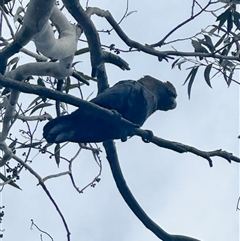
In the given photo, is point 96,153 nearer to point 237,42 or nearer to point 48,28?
point 237,42

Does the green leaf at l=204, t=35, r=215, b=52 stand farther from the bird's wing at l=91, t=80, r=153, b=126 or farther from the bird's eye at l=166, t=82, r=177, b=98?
the bird's wing at l=91, t=80, r=153, b=126

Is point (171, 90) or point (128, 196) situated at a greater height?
point (171, 90)

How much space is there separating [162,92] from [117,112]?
784 millimetres

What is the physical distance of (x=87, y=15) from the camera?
10.4 ft

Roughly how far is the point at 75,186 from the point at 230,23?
140cm

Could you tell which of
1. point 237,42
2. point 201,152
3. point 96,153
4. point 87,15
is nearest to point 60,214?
point 96,153

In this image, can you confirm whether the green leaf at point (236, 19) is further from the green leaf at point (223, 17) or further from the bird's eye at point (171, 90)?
the bird's eye at point (171, 90)

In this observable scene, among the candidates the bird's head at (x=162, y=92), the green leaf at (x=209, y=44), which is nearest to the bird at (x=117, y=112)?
the bird's head at (x=162, y=92)

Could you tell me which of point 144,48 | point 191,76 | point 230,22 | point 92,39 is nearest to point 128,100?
point 144,48

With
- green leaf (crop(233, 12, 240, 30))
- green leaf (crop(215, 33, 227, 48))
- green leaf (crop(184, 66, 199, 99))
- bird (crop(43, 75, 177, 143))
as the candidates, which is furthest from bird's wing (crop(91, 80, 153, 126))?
green leaf (crop(233, 12, 240, 30))

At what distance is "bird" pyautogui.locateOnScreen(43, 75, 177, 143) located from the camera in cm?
315

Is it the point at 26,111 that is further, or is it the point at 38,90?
the point at 26,111

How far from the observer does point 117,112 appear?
3146 millimetres

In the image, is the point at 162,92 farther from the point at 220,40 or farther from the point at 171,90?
the point at 220,40
